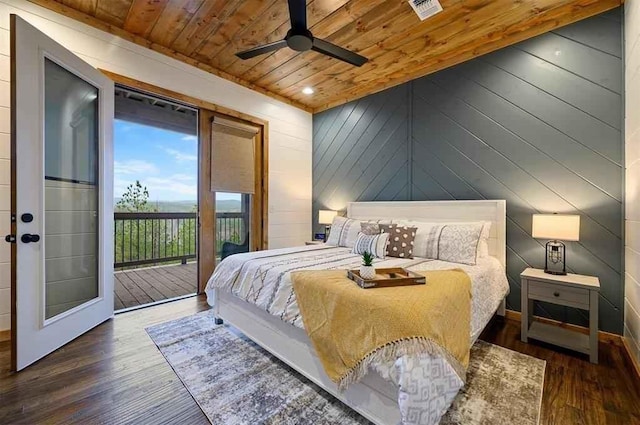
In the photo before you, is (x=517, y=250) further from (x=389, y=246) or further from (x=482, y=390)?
(x=482, y=390)

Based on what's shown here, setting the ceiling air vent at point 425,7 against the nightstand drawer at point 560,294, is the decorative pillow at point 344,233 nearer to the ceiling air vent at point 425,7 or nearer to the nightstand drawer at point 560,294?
the nightstand drawer at point 560,294

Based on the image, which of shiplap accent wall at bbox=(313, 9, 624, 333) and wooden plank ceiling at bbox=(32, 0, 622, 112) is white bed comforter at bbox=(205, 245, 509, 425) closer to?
shiplap accent wall at bbox=(313, 9, 624, 333)

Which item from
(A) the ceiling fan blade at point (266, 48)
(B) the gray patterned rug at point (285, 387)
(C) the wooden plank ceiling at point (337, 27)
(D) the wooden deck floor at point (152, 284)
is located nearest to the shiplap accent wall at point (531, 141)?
(C) the wooden plank ceiling at point (337, 27)

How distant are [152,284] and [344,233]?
301cm

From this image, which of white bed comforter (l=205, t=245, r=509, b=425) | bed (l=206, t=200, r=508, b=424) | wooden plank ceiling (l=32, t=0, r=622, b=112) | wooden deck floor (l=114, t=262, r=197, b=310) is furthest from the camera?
wooden deck floor (l=114, t=262, r=197, b=310)

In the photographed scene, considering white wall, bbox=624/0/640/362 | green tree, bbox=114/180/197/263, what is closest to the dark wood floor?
white wall, bbox=624/0/640/362

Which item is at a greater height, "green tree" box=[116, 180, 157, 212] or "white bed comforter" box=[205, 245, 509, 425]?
"green tree" box=[116, 180, 157, 212]

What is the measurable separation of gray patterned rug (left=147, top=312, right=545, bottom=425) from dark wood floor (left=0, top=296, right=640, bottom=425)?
0.30 feet

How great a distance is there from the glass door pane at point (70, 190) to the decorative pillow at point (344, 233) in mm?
2504

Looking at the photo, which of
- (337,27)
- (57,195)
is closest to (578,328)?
(337,27)

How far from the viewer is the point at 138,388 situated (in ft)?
5.80

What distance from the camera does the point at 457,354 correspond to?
4.63 feet

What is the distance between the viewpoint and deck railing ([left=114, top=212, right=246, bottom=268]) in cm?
426

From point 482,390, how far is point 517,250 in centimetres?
164
